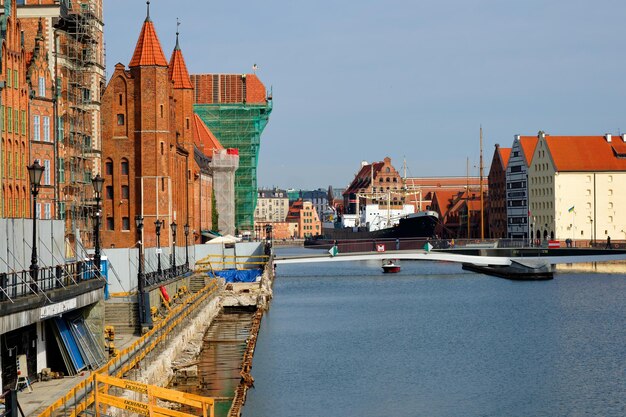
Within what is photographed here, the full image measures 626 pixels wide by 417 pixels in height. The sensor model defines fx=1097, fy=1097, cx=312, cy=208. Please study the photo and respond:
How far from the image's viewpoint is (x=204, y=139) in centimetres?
12550

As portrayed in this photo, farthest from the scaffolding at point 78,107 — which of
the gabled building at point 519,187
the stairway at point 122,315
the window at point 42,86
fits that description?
the gabled building at point 519,187

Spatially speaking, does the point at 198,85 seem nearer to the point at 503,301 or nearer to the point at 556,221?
the point at 556,221

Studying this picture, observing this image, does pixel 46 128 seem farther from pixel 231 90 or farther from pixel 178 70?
pixel 231 90

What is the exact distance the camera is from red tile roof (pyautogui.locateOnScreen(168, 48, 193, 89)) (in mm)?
92312

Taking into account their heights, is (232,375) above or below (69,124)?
below

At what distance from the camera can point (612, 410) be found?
34.6 meters

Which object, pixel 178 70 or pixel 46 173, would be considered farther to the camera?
pixel 178 70

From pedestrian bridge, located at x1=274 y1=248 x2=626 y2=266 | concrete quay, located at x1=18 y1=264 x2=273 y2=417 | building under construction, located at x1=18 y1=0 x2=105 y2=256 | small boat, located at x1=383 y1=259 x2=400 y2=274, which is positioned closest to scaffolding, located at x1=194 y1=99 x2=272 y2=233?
small boat, located at x1=383 y1=259 x2=400 y2=274

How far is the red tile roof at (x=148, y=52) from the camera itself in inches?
2938

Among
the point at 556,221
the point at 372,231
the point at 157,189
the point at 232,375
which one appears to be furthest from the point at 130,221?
the point at 372,231

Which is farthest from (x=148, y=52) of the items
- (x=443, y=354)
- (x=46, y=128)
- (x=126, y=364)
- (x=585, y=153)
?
(x=585, y=153)

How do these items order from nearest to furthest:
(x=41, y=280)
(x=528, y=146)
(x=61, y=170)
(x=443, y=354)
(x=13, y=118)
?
(x=41, y=280)
(x=443, y=354)
(x=13, y=118)
(x=61, y=170)
(x=528, y=146)

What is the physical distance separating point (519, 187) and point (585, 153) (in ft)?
41.8

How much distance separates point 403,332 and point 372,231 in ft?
397
